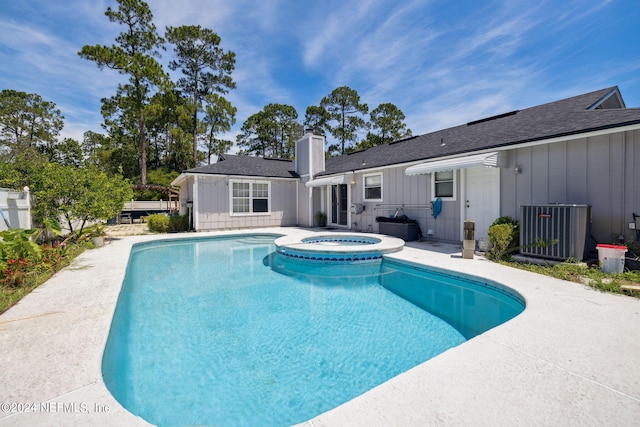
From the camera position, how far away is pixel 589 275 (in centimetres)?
575

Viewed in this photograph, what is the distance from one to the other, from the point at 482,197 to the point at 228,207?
12.8 meters

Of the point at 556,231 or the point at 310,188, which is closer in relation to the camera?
the point at 556,231

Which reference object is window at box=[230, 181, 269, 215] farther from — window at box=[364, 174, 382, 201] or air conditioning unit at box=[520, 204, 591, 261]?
air conditioning unit at box=[520, 204, 591, 261]

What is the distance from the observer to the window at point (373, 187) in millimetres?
13469

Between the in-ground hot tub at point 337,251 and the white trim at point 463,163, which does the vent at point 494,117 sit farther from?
the in-ground hot tub at point 337,251

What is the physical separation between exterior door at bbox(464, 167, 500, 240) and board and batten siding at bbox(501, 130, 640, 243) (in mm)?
705

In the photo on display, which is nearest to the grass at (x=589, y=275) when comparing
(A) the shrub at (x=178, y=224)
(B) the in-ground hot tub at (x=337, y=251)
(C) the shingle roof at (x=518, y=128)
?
(C) the shingle roof at (x=518, y=128)

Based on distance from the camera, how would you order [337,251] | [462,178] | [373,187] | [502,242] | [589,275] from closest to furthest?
[589,275]
[502,242]
[337,251]
[462,178]
[373,187]

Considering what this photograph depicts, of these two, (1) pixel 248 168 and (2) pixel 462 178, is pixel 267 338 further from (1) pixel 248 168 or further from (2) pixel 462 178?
(1) pixel 248 168

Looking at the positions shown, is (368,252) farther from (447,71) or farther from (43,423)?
(447,71)

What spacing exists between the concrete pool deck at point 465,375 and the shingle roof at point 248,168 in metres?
11.9

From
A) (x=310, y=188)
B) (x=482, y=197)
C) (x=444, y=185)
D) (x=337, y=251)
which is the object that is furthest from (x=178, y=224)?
(x=482, y=197)

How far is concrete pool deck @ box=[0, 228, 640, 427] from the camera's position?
6.47ft

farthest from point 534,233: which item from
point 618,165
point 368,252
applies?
point 368,252
